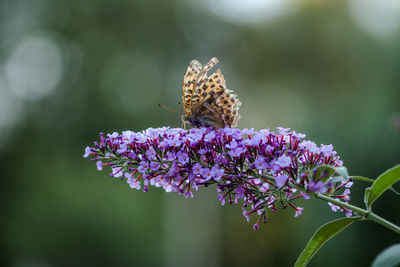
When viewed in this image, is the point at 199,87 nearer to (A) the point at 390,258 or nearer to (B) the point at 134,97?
(A) the point at 390,258

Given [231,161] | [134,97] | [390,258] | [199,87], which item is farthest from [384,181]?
[134,97]

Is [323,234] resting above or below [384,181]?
below

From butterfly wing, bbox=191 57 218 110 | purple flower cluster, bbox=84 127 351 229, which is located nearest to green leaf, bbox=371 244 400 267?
purple flower cluster, bbox=84 127 351 229

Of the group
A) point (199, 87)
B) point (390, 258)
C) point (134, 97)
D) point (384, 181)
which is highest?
point (134, 97)

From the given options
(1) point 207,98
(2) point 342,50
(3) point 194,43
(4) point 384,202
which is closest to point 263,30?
(3) point 194,43

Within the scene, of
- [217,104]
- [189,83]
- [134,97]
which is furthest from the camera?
[134,97]

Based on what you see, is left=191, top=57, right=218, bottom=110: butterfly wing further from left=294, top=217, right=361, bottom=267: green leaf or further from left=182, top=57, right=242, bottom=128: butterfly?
left=294, top=217, right=361, bottom=267: green leaf
